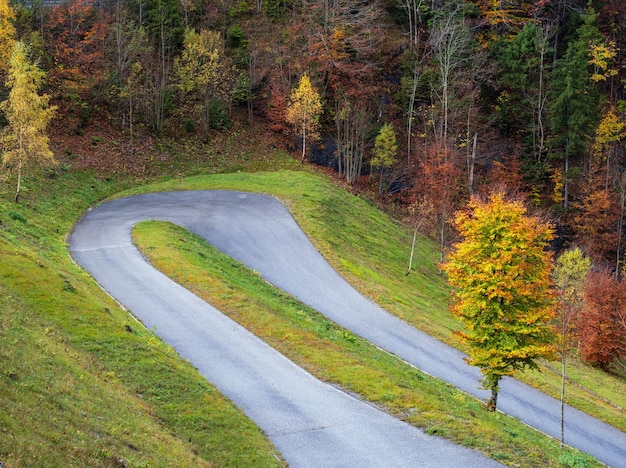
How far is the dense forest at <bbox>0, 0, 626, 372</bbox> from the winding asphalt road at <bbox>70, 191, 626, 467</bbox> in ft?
51.8

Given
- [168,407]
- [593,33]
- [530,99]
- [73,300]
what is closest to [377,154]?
[530,99]

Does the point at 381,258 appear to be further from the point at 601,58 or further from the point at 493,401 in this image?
the point at 601,58

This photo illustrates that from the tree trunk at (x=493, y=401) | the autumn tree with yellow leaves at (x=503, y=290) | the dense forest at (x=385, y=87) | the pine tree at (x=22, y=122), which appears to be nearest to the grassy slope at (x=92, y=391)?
the autumn tree with yellow leaves at (x=503, y=290)

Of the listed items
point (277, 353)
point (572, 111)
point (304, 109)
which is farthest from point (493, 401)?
point (572, 111)

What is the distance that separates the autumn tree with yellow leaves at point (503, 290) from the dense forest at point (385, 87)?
29.1m

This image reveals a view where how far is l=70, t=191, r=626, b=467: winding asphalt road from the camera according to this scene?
49.7 ft

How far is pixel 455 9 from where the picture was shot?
6688 cm

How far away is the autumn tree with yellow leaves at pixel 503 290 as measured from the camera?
2142 centimetres

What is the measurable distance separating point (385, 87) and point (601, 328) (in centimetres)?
3602

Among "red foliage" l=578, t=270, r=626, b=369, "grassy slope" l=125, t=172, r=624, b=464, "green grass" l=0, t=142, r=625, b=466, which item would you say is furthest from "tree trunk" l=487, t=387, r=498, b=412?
"red foliage" l=578, t=270, r=626, b=369

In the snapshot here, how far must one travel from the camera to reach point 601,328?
3869 centimetres

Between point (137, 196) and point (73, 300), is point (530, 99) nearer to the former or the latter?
point (137, 196)

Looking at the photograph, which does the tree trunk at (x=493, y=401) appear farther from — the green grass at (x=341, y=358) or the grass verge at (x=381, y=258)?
the grass verge at (x=381, y=258)

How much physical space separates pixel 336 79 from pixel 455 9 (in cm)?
1663
